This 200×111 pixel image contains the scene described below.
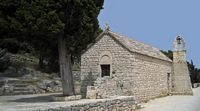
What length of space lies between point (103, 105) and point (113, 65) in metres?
10.4

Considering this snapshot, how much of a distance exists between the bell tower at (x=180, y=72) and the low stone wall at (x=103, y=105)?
17.8 metres

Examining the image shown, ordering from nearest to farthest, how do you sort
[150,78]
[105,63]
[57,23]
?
1. [57,23]
2. [105,63]
3. [150,78]

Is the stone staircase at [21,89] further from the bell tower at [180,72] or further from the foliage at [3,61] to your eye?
the bell tower at [180,72]

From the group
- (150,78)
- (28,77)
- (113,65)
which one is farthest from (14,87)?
(150,78)

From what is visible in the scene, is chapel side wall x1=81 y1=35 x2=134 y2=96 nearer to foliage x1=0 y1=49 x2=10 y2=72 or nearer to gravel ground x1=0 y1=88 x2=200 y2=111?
gravel ground x1=0 y1=88 x2=200 y2=111

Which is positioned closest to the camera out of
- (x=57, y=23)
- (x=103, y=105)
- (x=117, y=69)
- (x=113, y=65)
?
(x=103, y=105)

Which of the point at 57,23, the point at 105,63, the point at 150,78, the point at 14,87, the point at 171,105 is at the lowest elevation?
the point at 171,105

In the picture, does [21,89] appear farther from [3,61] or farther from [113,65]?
[113,65]

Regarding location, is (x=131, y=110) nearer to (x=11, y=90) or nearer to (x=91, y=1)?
(x=91, y=1)

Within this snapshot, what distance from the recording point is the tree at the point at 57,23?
17.9 m

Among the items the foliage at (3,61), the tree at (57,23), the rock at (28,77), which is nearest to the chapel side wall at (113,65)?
the tree at (57,23)

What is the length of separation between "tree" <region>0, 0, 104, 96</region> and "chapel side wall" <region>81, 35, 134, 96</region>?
8.75 ft

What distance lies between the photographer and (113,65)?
23.8 m

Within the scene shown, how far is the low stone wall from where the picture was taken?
10.9 metres
